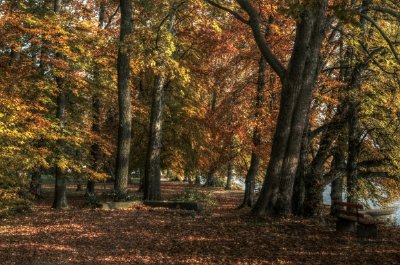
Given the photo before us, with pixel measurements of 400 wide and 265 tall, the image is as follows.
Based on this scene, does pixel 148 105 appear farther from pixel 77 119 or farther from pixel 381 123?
pixel 381 123

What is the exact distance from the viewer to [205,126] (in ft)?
84.5

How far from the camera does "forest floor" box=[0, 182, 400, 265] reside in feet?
26.4

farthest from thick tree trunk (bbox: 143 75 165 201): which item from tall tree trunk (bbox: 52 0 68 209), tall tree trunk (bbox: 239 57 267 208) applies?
tall tree trunk (bbox: 239 57 267 208)

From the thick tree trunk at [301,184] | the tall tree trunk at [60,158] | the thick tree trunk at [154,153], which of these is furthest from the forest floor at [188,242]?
the thick tree trunk at [154,153]

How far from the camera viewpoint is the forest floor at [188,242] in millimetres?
8047

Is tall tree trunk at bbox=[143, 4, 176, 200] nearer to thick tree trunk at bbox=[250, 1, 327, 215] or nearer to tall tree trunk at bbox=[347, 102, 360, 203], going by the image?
tall tree trunk at bbox=[347, 102, 360, 203]

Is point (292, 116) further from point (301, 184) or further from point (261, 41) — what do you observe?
point (301, 184)

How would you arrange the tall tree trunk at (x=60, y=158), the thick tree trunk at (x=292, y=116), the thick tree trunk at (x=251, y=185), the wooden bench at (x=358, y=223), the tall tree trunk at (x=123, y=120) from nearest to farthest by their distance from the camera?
1. the wooden bench at (x=358, y=223)
2. the thick tree trunk at (x=292, y=116)
3. the tall tree trunk at (x=123, y=120)
4. the tall tree trunk at (x=60, y=158)
5. the thick tree trunk at (x=251, y=185)

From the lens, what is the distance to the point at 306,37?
11.1 metres

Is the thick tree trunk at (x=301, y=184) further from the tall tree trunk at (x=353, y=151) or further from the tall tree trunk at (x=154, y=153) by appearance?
the tall tree trunk at (x=154, y=153)

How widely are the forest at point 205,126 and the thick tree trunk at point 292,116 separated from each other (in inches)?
1.2

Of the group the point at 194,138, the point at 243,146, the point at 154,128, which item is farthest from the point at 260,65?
the point at 194,138

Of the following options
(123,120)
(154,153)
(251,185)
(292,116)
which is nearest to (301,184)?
(292,116)

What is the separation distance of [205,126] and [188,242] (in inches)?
658
